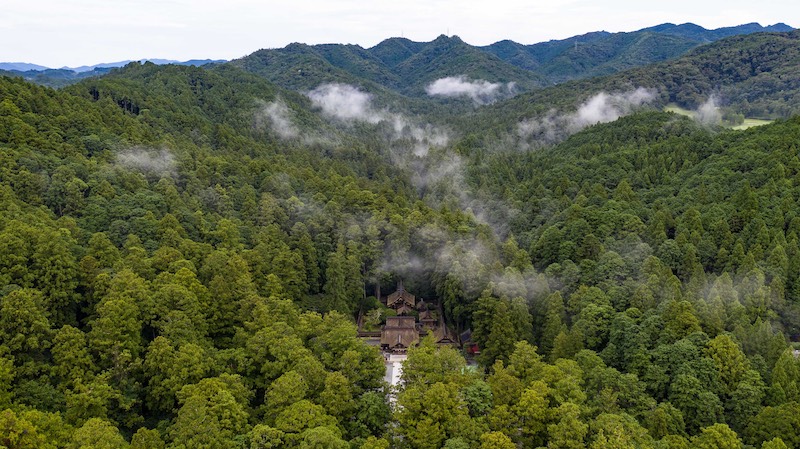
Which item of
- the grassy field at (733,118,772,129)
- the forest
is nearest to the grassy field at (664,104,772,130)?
the grassy field at (733,118,772,129)

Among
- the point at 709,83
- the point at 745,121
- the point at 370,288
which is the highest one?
the point at 709,83

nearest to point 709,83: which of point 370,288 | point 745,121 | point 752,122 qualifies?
point 745,121

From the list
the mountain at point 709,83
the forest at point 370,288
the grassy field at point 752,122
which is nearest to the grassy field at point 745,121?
the grassy field at point 752,122

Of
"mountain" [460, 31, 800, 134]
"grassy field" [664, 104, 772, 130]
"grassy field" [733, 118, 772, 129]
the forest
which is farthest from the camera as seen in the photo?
"mountain" [460, 31, 800, 134]

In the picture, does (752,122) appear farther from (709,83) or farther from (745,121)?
(709,83)

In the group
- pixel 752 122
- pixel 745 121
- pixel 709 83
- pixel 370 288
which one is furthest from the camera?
pixel 709 83

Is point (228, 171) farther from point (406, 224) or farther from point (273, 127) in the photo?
point (273, 127)

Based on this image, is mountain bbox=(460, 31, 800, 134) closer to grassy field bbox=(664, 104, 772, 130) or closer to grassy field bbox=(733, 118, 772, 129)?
grassy field bbox=(664, 104, 772, 130)

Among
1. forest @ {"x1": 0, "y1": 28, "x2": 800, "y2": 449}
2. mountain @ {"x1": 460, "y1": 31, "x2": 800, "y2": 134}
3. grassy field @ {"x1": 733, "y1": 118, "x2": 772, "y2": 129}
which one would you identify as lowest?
forest @ {"x1": 0, "y1": 28, "x2": 800, "y2": 449}

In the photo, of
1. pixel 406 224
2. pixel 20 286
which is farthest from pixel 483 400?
pixel 406 224
